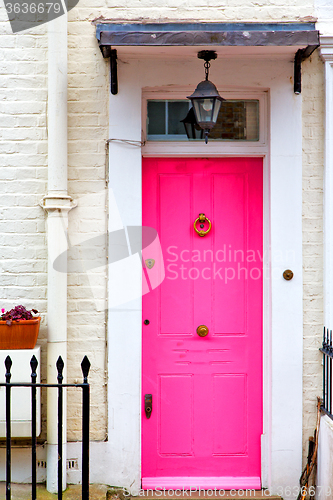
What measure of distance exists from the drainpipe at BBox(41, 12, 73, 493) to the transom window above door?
768 mm

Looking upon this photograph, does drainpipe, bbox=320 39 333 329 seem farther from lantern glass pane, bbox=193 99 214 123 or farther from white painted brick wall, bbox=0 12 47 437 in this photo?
white painted brick wall, bbox=0 12 47 437

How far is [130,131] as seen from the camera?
3.65 metres

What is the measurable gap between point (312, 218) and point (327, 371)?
1.26m

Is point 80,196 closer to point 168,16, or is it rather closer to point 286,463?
point 168,16

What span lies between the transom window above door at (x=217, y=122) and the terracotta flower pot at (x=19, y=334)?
184 centimetres

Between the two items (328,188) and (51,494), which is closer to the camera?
(51,494)

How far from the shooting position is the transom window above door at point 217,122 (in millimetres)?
3844

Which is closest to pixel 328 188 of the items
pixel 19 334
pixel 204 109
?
pixel 204 109

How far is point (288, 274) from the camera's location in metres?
3.67

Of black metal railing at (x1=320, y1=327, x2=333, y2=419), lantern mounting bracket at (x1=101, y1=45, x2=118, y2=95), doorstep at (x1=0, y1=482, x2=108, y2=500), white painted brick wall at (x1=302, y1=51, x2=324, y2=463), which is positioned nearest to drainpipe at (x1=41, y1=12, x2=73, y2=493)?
doorstep at (x1=0, y1=482, x2=108, y2=500)

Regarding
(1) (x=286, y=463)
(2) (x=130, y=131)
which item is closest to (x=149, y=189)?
(2) (x=130, y=131)

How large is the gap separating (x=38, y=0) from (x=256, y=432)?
408 centimetres

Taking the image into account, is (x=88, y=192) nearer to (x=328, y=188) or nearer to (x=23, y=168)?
(x=23, y=168)

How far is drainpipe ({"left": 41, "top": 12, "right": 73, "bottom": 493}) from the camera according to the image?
3.53 meters
